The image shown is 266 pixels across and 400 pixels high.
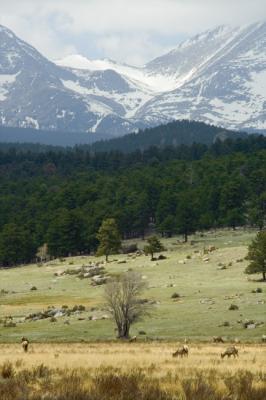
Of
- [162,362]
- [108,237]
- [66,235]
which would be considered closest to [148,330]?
[162,362]

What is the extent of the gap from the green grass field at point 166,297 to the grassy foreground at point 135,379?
2422 centimetres

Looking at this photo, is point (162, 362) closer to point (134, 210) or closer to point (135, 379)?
point (135, 379)

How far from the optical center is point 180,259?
11325cm

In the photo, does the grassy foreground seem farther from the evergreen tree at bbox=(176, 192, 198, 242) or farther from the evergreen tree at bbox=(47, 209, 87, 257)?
the evergreen tree at bbox=(47, 209, 87, 257)

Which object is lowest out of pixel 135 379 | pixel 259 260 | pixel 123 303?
pixel 123 303

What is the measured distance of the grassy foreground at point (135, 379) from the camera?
19016 millimetres

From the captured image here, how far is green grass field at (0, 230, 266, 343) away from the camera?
193 feet

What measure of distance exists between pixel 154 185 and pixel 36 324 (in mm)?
120993

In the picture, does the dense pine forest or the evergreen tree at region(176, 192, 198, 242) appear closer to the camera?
the evergreen tree at region(176, 192, 198, 242)

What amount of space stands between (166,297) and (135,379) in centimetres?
5759

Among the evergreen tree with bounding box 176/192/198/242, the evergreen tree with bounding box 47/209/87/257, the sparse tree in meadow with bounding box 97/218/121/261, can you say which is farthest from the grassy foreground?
the evergreen tree with bounding box 47/209/87/257

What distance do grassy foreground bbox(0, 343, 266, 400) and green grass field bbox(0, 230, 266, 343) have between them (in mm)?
24218

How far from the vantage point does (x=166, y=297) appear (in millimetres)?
78875

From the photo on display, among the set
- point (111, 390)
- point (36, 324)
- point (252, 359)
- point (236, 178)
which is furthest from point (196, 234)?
point (111, 390)
